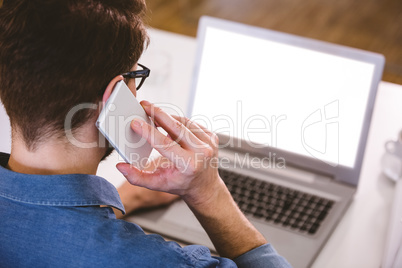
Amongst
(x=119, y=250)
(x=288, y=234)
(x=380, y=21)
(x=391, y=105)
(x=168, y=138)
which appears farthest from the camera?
(x=380, y=21)

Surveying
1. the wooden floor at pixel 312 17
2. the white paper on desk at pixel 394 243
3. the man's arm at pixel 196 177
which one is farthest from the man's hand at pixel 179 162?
the wooden floor at pixel 312 17

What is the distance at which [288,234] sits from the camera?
1169 millimetres

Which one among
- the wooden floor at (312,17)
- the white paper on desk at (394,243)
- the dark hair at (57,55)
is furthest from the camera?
the wooden floor at (312,17)

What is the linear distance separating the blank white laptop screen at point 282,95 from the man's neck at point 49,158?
0.58 meters

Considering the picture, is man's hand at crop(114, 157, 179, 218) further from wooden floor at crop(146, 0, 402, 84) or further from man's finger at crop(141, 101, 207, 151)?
wooden floor at crop(146, 0, 402, 84)

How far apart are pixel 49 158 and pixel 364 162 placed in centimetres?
88

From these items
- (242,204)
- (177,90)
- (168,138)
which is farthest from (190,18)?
(168,138)

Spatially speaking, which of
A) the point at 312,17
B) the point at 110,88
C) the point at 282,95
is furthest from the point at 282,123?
the point at 312,17

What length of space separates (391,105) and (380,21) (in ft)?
6.81

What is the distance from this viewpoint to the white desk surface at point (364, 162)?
45.1 inches

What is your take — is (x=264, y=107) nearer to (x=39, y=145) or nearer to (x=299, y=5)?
(x=39, y=145)

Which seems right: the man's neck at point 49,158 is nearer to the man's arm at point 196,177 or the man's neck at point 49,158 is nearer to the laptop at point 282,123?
the man's arm at point 196,177

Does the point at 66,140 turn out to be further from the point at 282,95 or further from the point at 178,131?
the point at 282,95

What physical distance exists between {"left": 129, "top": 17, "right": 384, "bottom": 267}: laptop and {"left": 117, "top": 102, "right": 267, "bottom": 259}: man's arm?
0.54ft
